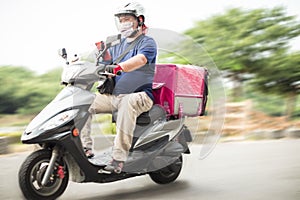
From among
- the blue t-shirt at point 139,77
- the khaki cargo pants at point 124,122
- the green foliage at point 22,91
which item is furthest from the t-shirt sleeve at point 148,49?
the green foliage at point 22,91

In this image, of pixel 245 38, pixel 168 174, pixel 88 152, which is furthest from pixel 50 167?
Result: pixel 245 38

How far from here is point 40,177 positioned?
3760 millimetres

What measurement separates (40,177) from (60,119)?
412mm

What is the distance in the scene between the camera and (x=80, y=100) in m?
3.96

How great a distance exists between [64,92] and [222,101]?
5.58 feet

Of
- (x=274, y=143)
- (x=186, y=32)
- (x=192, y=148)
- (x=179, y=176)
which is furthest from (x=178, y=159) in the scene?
(x=186, y=32)

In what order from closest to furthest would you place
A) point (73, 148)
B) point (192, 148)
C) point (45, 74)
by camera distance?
point (73, 148) < point (192, 148) < point (45, 74)

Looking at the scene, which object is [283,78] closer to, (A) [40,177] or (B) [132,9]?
(B) [132,9]

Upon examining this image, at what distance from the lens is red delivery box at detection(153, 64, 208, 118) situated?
427 cm

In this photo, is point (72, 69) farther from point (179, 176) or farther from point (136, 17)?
point (179, 176)

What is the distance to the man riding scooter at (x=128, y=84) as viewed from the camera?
4066 mm

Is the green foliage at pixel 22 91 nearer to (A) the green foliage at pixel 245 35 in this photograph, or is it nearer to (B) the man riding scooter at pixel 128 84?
(A) the green foliage at pixel 245 35

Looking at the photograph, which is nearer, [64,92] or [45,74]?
[64,92]

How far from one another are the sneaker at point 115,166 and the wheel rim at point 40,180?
38 centimetres
